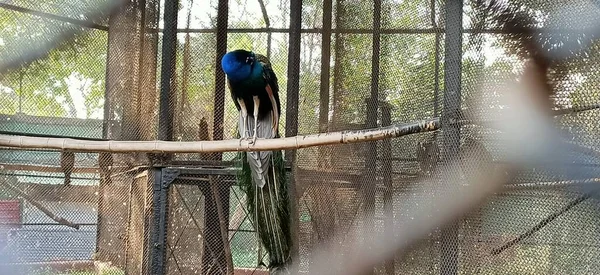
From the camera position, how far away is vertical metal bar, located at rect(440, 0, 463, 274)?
2445 mm

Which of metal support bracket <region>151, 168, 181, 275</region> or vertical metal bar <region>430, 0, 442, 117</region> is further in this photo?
metal support bracket <region>151, 168, 181, 275</region>

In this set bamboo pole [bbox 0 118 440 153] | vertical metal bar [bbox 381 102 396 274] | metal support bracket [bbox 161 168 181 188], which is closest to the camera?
bamboo pole [bbox 0 118 440 153]

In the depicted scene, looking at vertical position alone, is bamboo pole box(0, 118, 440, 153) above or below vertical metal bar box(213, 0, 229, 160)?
below

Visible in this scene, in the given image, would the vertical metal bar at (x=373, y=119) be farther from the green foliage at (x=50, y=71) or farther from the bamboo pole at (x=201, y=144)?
the green foliage at (x=50, y=71)

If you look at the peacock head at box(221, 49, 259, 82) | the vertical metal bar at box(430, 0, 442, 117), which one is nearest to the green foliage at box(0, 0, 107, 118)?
the peacock head at box(221, 49, 259, 82)

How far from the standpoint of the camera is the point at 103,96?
4621 millimetres

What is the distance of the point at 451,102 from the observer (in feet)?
8.17

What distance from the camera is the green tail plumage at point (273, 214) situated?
3330 mm

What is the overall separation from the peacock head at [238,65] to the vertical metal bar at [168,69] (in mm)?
796

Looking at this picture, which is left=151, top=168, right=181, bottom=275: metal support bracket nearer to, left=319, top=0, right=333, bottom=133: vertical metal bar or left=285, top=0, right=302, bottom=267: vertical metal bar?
left=285, top=0, right=302, bottom=267: vertical metal bar

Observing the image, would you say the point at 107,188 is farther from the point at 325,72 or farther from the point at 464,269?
the point at 464,269

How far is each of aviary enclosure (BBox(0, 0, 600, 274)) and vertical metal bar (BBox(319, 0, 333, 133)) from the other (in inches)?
0.6

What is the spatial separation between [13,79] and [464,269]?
346 cm

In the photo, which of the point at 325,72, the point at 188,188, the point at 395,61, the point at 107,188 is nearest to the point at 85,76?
the point at 107,188
